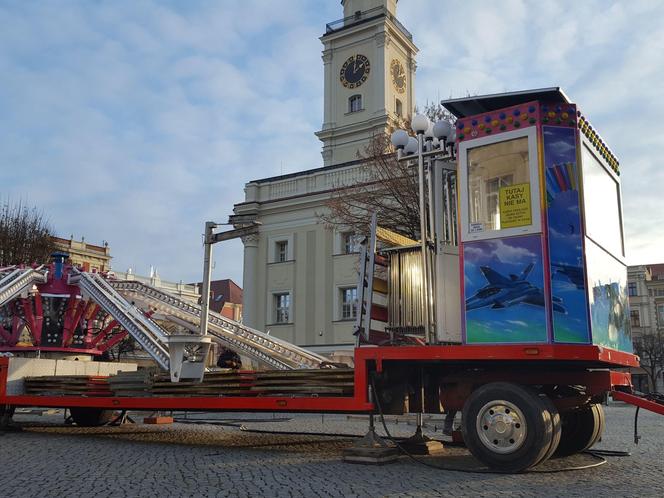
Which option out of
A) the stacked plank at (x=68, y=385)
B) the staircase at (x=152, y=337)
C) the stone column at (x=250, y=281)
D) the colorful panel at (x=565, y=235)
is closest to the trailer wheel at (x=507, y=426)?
the colorful panel at (x=565, y=235)

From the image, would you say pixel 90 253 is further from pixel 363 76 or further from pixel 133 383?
pixel 133 383

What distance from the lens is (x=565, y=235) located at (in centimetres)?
740

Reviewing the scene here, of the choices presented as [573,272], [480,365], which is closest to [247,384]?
[480,365]

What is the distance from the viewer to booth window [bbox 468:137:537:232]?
24.9 feet

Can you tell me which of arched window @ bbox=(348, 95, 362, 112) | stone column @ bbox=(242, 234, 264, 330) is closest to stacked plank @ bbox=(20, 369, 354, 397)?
stone column @ bbox=(242, 234, 264, 330)

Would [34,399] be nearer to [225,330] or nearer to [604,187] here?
[225,330]

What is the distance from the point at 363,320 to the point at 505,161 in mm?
2551

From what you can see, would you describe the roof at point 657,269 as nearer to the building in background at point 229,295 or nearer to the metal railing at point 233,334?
the building in background at point 229,295

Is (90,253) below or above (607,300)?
above

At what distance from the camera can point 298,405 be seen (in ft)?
28.6

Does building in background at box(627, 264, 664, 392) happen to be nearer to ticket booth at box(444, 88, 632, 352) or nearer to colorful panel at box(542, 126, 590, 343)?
ticket booth at box(444, 88, 632, 352)

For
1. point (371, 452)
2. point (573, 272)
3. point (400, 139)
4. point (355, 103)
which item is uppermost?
point (355, 103)

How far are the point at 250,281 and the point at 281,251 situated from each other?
2755 mm

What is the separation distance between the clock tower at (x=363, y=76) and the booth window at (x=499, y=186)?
37.5 metres
